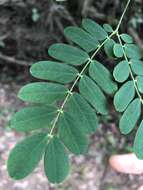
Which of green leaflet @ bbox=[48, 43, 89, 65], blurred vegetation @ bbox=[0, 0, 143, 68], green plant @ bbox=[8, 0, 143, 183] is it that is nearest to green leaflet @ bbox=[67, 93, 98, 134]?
green plant @ bbox=[8, 0, 143, 183]

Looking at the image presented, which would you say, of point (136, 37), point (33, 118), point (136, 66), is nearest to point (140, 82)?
point (136, 66)

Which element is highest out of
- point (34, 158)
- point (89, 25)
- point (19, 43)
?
point (89, 25)

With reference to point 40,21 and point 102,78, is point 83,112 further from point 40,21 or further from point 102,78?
point 40,21

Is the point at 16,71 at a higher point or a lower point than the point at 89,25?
lower

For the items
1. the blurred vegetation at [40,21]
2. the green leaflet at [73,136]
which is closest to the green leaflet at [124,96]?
the green leaflet at [73,136]

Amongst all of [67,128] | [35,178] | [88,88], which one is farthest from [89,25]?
[35,178]

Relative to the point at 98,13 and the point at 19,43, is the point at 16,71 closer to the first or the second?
the point at 19,43

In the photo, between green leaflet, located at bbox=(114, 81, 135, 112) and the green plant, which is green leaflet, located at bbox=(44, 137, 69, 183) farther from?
green leaflet, located at bbox=(114, 81, 135, 112)

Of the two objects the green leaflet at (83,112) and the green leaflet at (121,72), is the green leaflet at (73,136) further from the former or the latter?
the green leaflet at (121,72)
